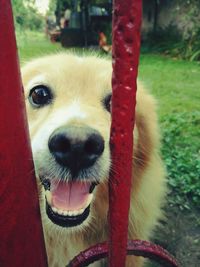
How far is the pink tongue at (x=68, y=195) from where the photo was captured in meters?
1.69

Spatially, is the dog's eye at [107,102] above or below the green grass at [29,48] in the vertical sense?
above

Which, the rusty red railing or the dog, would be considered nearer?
the rusty red railing

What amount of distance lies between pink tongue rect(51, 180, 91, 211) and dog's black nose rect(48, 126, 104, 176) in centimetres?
14

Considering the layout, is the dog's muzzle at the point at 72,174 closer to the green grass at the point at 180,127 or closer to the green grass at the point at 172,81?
the green grass at the point at 180,127

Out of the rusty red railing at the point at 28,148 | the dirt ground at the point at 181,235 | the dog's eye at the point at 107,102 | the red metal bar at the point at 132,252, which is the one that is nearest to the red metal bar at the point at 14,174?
the rusty red railing at the point at 28,148

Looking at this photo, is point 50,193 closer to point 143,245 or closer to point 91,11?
point 143,245

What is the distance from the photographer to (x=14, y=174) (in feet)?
3.05

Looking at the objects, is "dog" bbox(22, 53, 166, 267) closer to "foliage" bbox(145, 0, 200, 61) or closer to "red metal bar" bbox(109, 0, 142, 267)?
"red metal bar" bbox(109, 0, 142, 267)

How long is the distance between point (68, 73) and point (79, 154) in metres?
1.02

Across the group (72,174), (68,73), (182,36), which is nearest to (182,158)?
(68,73)

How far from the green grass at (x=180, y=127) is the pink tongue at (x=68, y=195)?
1.43 m

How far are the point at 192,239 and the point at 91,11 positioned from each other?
1941cm

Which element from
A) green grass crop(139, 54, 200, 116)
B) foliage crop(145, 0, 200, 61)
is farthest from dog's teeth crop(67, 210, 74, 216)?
foliage crop(145, 0, 200, 61)

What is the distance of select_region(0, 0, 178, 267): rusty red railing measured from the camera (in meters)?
0.80
